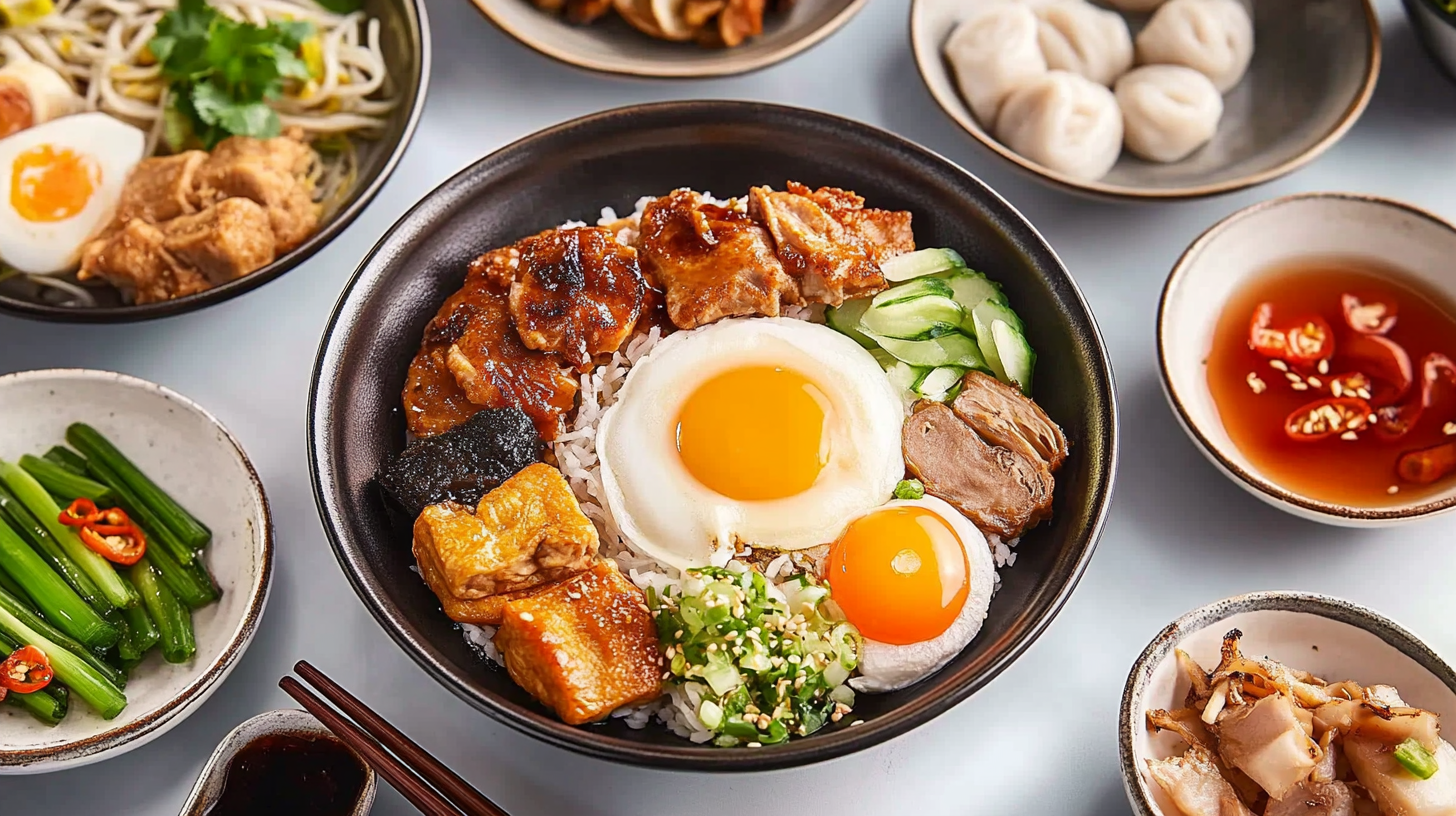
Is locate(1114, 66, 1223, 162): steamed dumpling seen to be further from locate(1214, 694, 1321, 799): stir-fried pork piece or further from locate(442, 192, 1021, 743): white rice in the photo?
locate(1214, 694, 1321, 799): stir-fried pork piece

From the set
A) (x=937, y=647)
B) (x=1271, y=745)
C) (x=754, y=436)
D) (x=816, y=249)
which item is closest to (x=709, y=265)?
(x=816, y=249)

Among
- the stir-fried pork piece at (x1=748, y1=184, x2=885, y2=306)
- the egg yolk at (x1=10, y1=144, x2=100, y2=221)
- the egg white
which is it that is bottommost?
the egg white

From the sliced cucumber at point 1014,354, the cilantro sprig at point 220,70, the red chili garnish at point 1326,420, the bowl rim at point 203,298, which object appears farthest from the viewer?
the cilantro sprig at point 220,70

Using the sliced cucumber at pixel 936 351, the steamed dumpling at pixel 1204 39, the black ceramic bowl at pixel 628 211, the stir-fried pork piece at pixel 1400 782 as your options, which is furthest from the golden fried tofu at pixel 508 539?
the steamed dumpling at pixel 1204 39

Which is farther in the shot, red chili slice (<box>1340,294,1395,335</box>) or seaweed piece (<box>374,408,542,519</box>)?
red chili slice (<box>1340,294,1395,335</box>)

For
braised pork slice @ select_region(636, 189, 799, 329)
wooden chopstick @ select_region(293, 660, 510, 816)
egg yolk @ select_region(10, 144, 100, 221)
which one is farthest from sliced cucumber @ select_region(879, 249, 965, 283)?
egg yolk @ select_region(10, 144, 100, 221)

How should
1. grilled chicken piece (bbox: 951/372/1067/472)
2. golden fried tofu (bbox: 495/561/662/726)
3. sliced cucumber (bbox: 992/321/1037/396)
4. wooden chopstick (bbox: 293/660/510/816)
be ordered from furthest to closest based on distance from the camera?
sliced cucumber (bbox: 992/321/1037/396), grilled chicken piece (bbox: 951/372/1067/472), wooden chopstick (bbox: 293/660/510/816), golden fried tofu (bbox: 495/561/662/726)

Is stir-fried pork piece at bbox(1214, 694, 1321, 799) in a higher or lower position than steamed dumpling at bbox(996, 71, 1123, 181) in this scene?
lower

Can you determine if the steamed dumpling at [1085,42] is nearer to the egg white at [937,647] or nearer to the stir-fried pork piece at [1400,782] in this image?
the egg white at [937,647]
